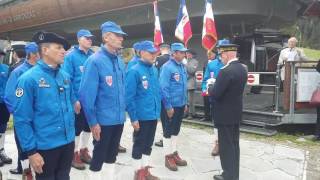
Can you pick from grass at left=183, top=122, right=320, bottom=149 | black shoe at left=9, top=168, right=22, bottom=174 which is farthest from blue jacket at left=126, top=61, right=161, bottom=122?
grass at left=183, top=122, right=320, bottom=149

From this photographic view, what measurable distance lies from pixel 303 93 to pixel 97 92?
5977mm

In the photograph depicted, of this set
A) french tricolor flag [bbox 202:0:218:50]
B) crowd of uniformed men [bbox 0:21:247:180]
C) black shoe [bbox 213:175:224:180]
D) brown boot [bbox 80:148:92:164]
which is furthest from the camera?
french tricolor flag [bbox 202:0:218:50]

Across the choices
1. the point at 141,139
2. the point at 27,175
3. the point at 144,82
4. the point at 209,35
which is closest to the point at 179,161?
the point at 141,139

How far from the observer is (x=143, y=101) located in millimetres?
5246

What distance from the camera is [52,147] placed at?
136 inches

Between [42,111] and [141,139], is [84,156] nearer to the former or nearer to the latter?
[141,139]

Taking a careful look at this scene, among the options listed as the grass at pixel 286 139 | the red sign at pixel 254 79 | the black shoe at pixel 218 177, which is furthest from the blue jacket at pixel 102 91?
the red sign at pixel 254 79

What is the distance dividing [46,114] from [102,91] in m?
0.96

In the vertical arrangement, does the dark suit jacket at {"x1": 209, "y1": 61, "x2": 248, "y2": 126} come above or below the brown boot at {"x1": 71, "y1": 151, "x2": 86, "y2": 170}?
above

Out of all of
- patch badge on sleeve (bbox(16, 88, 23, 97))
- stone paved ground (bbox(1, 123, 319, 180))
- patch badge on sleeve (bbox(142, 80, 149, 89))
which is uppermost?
patch badge on sleeve (bbox(16, 88, 23, 97))

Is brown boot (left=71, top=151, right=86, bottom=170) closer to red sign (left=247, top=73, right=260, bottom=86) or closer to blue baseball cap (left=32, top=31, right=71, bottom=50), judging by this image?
blue baseball cap (left=32, top=31, right=71, bottom=50)

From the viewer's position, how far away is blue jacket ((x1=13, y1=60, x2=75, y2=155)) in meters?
3.32

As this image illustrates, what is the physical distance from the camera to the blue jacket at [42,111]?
3322mm

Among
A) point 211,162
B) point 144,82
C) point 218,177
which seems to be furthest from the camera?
point 211,162
